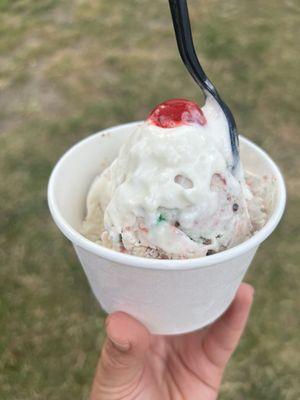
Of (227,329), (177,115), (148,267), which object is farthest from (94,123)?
(148,267)

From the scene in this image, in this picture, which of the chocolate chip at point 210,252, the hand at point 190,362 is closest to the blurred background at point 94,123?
the hand at point 190,362

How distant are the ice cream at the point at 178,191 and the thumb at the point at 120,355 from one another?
0.18m

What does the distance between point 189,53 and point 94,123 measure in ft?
6.76

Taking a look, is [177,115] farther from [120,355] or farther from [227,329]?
[227,329]

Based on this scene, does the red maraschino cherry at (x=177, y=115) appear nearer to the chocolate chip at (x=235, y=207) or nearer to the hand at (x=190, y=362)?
the chocolate chip at (x=235, y=207)

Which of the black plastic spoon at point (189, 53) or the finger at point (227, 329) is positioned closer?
the black plastic spoon at point (189, 53)

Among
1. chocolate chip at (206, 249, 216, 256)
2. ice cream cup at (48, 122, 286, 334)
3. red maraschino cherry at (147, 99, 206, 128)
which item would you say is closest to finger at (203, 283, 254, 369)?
ice cream cup at (48, 122, 286, 334)

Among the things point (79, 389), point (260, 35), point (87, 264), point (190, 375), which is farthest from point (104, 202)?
point (260, 35)

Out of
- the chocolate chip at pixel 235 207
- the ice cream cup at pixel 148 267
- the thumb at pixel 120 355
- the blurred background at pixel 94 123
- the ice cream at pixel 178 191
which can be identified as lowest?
the blurred background at pixel 94 123

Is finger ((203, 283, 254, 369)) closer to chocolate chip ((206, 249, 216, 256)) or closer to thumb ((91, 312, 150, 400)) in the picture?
thumb ((91, 312, 150, 400))

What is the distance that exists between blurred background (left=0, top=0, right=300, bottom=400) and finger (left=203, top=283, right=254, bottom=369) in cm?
63

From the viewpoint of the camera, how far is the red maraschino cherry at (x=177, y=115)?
1.08 meters

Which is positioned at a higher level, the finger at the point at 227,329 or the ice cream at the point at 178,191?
the ice cream at the point at 178,191

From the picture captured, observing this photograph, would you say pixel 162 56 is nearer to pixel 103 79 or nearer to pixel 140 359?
pixel 103 79
